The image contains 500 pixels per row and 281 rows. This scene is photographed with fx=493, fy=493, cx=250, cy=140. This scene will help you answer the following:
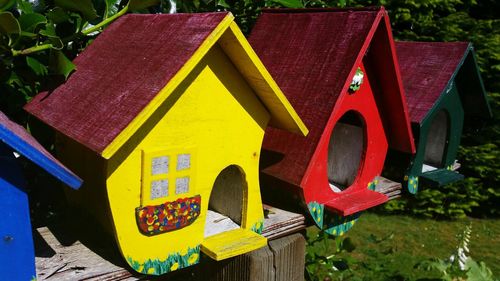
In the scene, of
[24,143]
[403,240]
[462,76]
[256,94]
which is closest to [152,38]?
[256,94]

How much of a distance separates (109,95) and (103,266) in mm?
420

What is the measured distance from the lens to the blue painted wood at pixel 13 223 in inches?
41.0

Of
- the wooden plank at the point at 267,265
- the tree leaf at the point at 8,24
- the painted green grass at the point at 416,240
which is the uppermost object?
the tree leaf at the point at 8,24

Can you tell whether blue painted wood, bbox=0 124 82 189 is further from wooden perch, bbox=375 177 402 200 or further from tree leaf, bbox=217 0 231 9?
wooden perch, bbox=375 177 402 200

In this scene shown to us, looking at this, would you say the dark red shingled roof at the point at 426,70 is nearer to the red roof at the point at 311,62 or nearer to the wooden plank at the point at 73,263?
the red roof at the point at 311,62

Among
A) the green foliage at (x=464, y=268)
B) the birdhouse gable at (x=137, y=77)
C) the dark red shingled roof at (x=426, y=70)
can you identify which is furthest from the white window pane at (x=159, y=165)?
the green foliage at (x=464, y=268)

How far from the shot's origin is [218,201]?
164cm

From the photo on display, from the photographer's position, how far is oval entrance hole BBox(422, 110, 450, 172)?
2624mm

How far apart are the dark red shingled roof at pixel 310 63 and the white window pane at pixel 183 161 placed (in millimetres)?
408

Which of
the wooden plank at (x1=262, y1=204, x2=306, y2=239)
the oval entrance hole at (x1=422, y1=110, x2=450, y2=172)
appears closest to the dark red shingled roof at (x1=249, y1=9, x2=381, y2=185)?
the wooden plank at (x1=262, y1=204, x2=306, y2=239)

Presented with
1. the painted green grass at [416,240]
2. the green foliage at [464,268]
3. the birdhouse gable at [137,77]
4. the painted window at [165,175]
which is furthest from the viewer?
the painted green grass at [416,240]

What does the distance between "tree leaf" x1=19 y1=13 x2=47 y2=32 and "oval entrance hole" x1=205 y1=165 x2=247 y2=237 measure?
2.22ft

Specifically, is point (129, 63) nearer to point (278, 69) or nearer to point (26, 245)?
point (26, 245)

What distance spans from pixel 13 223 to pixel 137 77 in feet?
1.41
